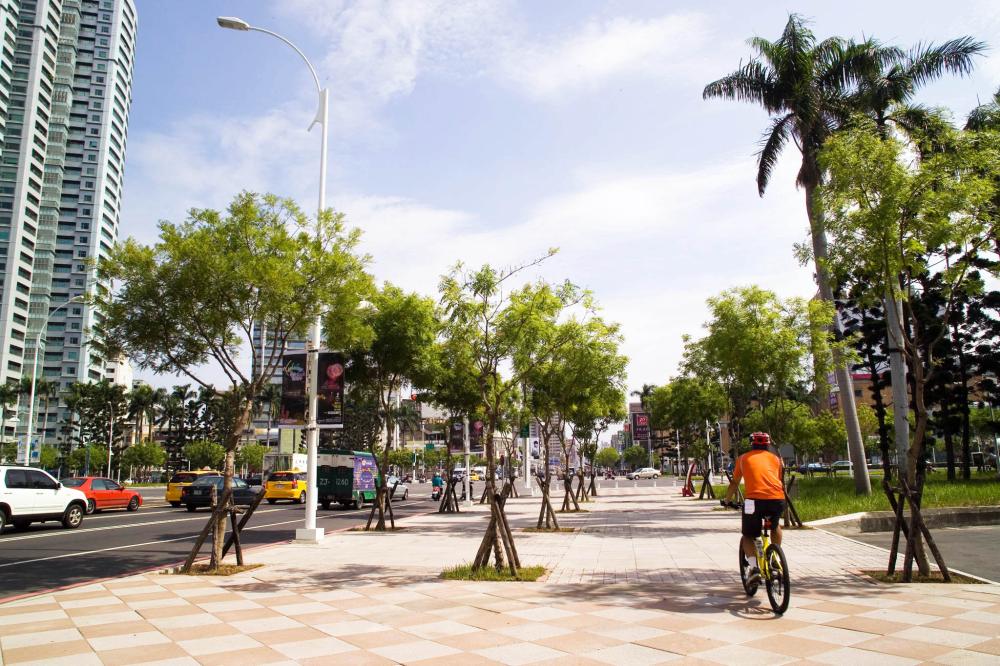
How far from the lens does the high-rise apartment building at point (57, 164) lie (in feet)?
342

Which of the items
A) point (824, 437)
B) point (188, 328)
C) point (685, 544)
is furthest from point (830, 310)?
point (824, 437)

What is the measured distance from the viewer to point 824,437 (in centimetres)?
5884

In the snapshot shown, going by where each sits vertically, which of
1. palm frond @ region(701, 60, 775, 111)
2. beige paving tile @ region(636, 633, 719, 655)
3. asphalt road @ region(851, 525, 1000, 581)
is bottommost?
asphalt road @ region(851, 525, 1000, 581)

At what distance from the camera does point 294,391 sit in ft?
50.9

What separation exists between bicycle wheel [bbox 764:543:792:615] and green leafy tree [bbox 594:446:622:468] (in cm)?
12662

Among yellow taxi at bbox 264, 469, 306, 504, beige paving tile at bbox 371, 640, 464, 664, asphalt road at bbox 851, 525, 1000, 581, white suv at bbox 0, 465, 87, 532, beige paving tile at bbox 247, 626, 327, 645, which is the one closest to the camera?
beige paving tile at bbox 371, 640, 464, 664

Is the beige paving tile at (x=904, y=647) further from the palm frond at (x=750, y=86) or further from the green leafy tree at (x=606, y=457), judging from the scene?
the green leafy tree at (x=606, y=457)

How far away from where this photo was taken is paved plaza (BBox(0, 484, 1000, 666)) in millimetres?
5621

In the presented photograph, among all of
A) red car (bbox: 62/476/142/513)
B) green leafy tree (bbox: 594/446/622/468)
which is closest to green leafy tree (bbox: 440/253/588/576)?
red car (bbox: 62/476/142/513)

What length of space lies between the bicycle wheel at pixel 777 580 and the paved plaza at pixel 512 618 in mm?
172

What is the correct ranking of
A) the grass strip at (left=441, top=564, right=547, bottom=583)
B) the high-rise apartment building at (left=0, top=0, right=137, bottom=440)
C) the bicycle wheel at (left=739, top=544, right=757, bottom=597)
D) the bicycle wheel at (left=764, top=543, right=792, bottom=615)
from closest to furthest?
the bicycle wheel at (left=764, top=543, right=792, bottom=615), the bicycle wheel at (left=739, top=544, right=757, bottom=597), the grass strip at (left=441, top=564, right=547, bottom=583), the high-rise apartment building at (left=0, top=0, right=137, bottom=440)

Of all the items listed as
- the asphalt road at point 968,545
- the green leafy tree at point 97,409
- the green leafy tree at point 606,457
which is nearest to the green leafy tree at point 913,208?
the asphalt road at point 968,545

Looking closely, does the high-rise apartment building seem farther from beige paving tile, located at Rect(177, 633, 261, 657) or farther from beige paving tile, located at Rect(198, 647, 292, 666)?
beige paving tile, located at Rect(198, 647, 292, 666)

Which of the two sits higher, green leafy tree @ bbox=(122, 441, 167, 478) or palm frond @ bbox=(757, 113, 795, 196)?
palm frond @ bbox=(757, 113, 795, 196)
